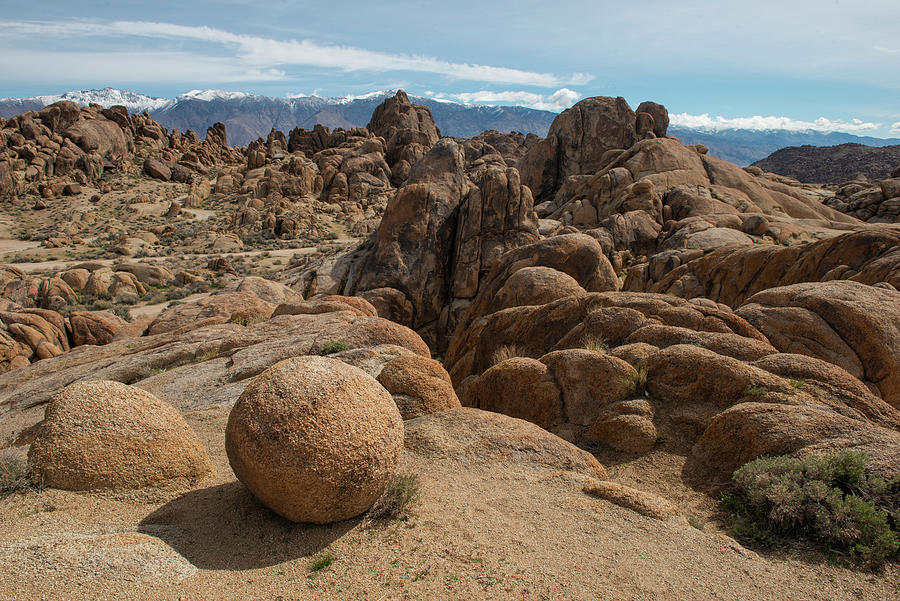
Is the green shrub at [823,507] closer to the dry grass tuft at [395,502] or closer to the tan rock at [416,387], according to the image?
the dry grass tuft at [395,502]

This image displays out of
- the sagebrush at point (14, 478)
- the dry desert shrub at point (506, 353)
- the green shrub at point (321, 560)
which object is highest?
the sagebrush at point (14, 478)

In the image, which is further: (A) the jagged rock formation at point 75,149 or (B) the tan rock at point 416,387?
(A) the jagged rock formation at point 75,149

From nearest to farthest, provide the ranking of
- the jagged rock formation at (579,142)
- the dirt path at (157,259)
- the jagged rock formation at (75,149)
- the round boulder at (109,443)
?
the round boulder at (109,443) → the dirt path at (157,259) → the jagged rock formation at (579,142) → the jagged rock formation at (75,149)

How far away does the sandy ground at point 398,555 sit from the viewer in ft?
14.4

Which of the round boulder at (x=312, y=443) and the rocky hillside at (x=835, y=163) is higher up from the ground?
the rocky hillside at (x=835, y=163)

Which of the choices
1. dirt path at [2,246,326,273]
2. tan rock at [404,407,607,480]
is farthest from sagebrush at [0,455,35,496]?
dirt path at [2,246,326,273]

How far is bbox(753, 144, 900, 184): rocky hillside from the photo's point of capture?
97188mm

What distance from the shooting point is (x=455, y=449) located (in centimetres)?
769

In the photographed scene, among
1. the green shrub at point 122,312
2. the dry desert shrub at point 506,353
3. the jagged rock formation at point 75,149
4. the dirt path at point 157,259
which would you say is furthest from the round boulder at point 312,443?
the jagged rock formation at point 75,149

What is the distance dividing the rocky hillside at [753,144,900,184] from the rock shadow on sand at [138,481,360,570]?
4638 inches

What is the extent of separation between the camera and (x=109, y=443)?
5.92m

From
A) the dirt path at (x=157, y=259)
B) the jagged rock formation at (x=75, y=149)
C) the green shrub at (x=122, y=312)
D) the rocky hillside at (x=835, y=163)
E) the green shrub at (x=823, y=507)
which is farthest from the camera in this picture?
the rocky hillside at (x=835, y=163)

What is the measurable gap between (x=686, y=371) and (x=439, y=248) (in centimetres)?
1993

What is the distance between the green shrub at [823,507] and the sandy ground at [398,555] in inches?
12.0
